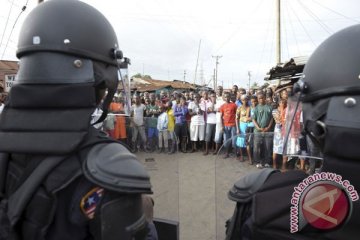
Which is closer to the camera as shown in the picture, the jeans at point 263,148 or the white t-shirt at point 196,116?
the jeans at point 263,148

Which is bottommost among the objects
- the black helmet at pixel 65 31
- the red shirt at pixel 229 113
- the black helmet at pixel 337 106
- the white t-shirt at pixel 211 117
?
the white t-shirt at pixel 211 117

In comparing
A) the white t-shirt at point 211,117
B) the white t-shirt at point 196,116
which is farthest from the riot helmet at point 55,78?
the white t-shirt at point 211,117

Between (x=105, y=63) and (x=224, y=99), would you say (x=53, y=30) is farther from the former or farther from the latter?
(x=224, y=99)

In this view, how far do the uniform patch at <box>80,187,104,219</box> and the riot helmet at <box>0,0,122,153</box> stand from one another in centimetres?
19

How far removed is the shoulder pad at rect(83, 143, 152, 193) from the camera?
1.24m

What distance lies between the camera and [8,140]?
1.34m

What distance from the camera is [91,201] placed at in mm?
1251

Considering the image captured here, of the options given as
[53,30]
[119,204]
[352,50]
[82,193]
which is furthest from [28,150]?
[352,50]

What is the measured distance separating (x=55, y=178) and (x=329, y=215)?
979 mm

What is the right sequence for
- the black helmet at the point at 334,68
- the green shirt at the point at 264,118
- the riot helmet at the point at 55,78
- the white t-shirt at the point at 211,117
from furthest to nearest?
the white t-shirt at the point at 211,117 → the green shirt at the point at 264,118 → the riot helmet at the point at 55,78 → the black helmet at the point at 334,68

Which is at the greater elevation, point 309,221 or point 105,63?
point 105,63

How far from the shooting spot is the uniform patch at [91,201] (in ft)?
4.06

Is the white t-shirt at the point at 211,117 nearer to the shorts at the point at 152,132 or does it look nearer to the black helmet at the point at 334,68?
the shorts at the point at 152,132

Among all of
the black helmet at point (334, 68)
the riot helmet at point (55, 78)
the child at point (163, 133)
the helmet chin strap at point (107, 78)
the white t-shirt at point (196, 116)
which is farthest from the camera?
the white t-shirt at point (196, 116)
